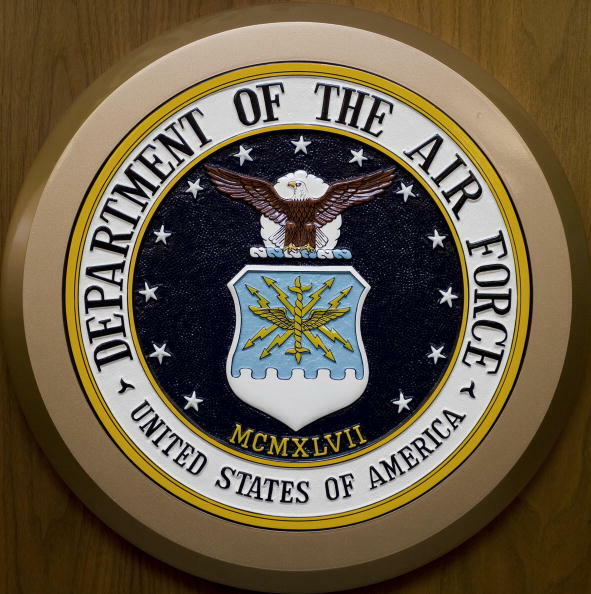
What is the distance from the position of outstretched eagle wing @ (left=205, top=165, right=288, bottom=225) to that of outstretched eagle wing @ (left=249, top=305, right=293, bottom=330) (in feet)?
0.53

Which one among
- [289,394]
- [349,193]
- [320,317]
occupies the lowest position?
[289,394]

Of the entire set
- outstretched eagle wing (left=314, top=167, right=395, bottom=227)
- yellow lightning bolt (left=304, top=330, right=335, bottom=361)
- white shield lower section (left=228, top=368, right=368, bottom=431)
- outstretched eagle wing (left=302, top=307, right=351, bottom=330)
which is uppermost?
outstretched eagle wing (left=314, top=167, right=395, bottom=227)

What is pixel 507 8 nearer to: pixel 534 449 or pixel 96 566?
pixel 534 449

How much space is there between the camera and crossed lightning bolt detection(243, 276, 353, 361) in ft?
3.95

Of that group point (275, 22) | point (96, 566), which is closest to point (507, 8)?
point (275, 22)

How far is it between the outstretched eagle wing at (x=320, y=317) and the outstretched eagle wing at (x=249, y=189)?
0.18 m

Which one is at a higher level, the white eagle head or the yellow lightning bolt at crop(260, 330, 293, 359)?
the white eagle head

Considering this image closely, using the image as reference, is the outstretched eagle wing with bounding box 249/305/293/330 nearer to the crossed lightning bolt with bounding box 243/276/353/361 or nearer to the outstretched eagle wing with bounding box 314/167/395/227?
the crossed lightning bolt with bounding box 243/276/353/361

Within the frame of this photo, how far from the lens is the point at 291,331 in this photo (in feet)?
3.97

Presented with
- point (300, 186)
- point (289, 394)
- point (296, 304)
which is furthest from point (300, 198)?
point (289, 394)

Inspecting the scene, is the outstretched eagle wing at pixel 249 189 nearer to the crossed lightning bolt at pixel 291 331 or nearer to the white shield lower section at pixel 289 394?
the crossed lightning bolt at pixel 291 331

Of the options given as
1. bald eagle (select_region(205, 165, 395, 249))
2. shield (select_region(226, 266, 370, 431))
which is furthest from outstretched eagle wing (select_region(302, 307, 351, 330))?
bald eagle (select_region(205, 165, 395, 249))

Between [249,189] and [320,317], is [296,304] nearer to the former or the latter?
[320,317]

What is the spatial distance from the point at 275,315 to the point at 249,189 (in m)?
0.23
